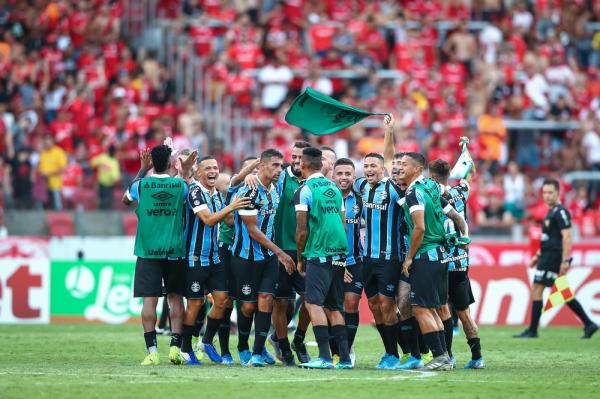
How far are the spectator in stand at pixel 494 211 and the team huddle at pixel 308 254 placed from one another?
11308mm

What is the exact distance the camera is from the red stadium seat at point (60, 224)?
24172 millimetres

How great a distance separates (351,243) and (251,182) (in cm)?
142

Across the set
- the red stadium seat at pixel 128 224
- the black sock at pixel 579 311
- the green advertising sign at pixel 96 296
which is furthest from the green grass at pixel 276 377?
the red stadium seat at pixel 128 224

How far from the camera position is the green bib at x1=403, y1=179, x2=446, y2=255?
13422 millimetres

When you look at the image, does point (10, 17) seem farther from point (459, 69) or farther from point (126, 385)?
point (126, 385)

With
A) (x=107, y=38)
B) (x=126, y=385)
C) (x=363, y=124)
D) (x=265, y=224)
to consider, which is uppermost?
(x=107, y=38)

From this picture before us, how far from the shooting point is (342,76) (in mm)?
30000

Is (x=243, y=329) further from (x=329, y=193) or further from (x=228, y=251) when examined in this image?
(x=329, y=193)

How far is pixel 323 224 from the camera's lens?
44.3 feet

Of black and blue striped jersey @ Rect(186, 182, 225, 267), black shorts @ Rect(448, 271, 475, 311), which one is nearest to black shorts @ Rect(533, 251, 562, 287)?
black shorts @ Rect(448, 271, 475, 311)

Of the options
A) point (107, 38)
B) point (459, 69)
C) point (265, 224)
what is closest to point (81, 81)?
point (107, 38)

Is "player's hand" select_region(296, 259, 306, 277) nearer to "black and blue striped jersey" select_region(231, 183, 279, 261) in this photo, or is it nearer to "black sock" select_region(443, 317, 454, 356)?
"black and blue striped jersey" select_region(231, 183, 279, 261)

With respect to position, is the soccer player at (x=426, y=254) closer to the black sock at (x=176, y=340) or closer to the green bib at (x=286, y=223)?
the green bib at (x=286, y=223)

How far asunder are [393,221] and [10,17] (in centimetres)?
1918
